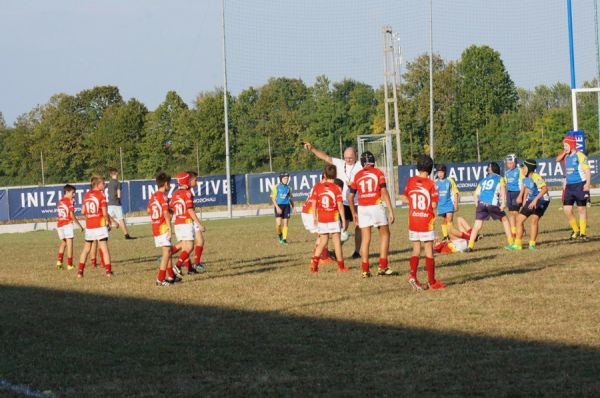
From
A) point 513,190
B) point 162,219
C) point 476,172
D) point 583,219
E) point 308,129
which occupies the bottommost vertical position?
point 583,219

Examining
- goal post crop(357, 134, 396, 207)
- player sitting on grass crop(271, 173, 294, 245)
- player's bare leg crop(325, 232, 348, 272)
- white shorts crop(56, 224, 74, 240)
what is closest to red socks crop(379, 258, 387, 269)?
player's bare leg crop(325, 232, 348, 272)

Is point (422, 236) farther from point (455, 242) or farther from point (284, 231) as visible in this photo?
point (284, 231)

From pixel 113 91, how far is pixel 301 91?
18309 mm

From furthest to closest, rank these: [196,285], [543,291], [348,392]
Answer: [196,285] < [543,291] < [348,392]

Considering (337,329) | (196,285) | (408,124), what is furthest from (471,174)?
(337,329)

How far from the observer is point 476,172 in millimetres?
52312

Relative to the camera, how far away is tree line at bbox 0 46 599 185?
72.1 meters

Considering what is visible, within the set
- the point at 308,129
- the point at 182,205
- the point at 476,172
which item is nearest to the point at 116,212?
the point at 182,205

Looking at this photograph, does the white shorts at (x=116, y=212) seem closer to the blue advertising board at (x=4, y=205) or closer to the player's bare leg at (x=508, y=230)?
the player's bare leg at (x=508, y=230)

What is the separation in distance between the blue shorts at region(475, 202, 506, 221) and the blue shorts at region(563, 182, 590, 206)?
86.7 inches

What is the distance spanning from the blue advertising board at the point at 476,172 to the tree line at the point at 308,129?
14.5 meters

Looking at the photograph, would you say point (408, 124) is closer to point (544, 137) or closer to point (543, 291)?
point (544, 137)

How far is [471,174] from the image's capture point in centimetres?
5247

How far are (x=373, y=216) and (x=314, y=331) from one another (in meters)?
5.35
